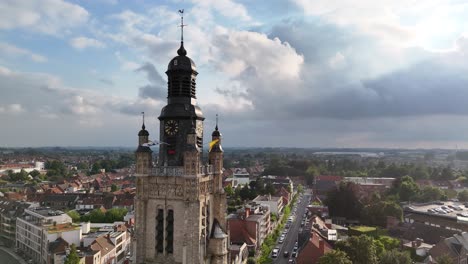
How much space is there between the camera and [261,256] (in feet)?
266

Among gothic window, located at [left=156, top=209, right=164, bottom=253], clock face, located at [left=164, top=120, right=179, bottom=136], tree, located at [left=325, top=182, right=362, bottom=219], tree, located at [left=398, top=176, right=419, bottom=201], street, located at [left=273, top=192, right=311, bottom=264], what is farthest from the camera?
tree, located at [left=398, top=176, right=419, bottom=201]

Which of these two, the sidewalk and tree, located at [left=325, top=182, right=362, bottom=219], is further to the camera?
tree, located at [left=325, top=182, right=362, bottom=219]

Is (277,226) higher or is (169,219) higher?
(169,219)

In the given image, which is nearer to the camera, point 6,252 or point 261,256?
point 261,256

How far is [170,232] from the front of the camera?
2969 cm

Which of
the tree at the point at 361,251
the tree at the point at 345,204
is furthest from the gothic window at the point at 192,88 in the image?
the tree at the point at 345,204

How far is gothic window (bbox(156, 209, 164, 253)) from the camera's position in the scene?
29734mm

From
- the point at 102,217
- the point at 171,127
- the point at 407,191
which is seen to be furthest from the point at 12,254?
the point at 407,191

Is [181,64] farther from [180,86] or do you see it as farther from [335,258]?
[335,258]

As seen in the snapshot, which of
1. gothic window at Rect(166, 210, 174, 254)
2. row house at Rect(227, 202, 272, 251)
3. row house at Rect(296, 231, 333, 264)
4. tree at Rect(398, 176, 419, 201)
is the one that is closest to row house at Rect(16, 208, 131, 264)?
row house at Rect(227, 202, 272, 251)

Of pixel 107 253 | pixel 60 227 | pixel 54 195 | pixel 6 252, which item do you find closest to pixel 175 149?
pixel 107 253

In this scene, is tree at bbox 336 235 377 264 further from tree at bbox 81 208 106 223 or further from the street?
tree at bbox 81 208 106 223

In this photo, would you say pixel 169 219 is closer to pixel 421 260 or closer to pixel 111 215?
pixel 421 260

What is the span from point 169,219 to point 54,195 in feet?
396
